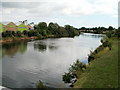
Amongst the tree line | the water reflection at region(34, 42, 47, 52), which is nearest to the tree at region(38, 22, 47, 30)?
the tree line

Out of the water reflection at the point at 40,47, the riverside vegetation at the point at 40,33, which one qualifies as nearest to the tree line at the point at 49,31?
the riverside vegetation at the point at 40,33

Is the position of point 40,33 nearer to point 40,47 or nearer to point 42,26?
point 42,26

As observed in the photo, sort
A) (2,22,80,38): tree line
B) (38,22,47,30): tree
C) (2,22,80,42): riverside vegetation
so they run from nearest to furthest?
1. (2,22,80,42): riverside vegetation
2. (2,22,80,38): tree line
3. (38,22,47,30): tree

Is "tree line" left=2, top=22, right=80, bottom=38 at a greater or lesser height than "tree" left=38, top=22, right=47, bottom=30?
lesser

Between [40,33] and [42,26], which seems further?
[42,26]

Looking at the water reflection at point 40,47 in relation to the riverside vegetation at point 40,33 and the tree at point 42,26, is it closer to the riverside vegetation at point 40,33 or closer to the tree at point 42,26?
the riverside vegetation at point 40,33

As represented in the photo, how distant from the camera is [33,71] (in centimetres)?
1377

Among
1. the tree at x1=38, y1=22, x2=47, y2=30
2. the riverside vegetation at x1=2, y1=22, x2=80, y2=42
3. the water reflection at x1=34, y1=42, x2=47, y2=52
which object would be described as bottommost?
the water reflection at x1=34, y1=42, x2=47, y2=52

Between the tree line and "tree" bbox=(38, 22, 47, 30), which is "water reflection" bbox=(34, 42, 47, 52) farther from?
"tree" bbox=(38, 22, 47, 30)

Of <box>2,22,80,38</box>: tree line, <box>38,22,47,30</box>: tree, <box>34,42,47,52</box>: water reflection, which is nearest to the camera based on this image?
<box>34,42,47,52</box>: water reflection

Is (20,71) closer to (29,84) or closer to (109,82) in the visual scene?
(29,84)

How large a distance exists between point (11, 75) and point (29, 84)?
2.70 m

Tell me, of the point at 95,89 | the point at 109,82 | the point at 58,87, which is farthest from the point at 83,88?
the point at 58,87

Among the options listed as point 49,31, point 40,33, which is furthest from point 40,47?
point 49,31
